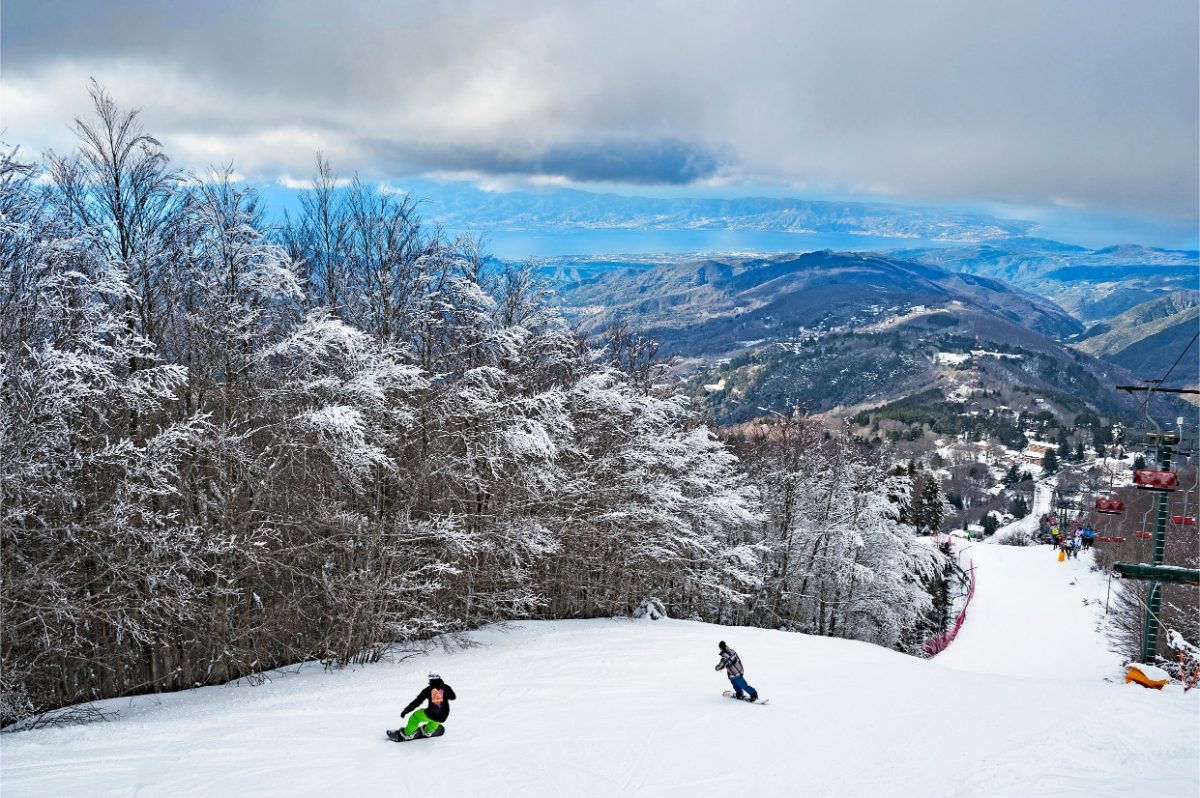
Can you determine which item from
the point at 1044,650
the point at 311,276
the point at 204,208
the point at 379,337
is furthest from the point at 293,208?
the point at 1044,650

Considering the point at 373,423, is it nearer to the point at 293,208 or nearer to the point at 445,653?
the point at 445,653

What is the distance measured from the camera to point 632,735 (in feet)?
43.2

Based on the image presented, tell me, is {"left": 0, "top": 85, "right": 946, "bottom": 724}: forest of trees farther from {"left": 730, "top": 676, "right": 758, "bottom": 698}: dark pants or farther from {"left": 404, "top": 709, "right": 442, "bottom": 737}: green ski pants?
{"left": 730, "top": 676, "right": 758, "bottom": 698}: dark pants

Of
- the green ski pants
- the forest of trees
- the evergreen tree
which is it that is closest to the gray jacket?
the green ski pants

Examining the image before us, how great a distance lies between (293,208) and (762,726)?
78.5 ft

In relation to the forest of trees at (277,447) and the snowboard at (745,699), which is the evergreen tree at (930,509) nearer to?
the forest of trees at (277,447)

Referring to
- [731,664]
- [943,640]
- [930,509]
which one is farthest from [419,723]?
[930,509]

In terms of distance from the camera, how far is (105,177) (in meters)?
15.4

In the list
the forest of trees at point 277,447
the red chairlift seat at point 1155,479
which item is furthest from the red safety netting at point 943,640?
the red chairlift seat at point 1155,479

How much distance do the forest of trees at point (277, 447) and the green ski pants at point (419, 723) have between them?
556 centimetres

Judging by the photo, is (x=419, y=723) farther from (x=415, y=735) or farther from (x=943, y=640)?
(x=943, y=640)

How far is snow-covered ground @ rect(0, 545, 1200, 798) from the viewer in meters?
11.0

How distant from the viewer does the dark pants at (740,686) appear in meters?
15.4

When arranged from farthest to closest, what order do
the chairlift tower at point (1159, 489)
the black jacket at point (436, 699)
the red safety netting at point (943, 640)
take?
the red safety netting at point (943, 640), the chairlift tower at point (1159, 489), the black jacket at point (436, 699)
